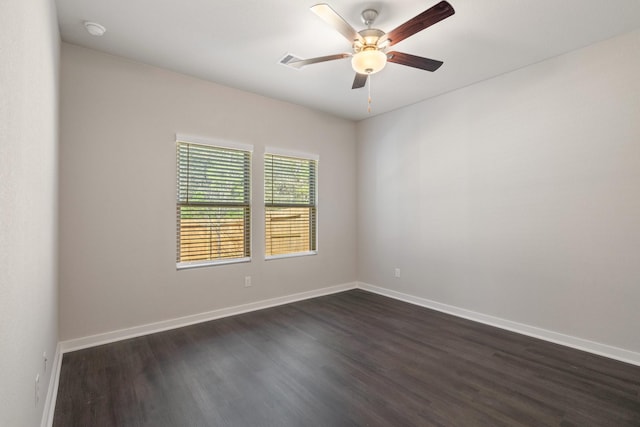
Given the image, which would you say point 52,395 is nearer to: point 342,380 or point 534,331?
point 342,380

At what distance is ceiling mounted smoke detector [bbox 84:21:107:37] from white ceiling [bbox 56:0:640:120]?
0.05m

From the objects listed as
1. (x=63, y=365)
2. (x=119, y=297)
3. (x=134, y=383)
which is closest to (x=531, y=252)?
(x=134, y=383)

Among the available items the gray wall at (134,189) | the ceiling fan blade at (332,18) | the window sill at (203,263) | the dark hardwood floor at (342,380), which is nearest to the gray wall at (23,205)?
the dark hardwood floor at (342,380)

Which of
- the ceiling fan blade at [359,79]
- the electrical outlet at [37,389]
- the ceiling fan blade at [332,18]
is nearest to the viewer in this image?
the electrical outlet at [37,389]

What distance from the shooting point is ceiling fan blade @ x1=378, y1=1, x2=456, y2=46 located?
1.87 m

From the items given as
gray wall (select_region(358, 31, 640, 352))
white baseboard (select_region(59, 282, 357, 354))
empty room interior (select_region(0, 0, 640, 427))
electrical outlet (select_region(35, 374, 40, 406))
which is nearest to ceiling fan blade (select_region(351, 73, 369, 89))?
empty room interior (select_region(0, 0, 640, 427))

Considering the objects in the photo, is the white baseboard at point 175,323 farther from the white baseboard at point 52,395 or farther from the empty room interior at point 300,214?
the white baseboard at point 52,395

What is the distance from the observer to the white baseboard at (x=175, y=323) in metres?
2.87

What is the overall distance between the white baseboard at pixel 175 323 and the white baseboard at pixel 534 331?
146cm

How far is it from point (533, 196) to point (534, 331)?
142 centimetres

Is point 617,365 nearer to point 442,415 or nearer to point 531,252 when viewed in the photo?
point 531,252

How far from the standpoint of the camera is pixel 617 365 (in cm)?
258

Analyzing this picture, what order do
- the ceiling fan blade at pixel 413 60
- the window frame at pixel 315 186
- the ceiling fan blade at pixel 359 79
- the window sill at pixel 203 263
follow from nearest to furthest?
the ceiling fan blade at pixel 413 60 → the ceiling fan blade at pixel 359 79 → the window sill at pixel 203 263 → the window frame at pixel 315 186

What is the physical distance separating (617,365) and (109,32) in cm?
528
